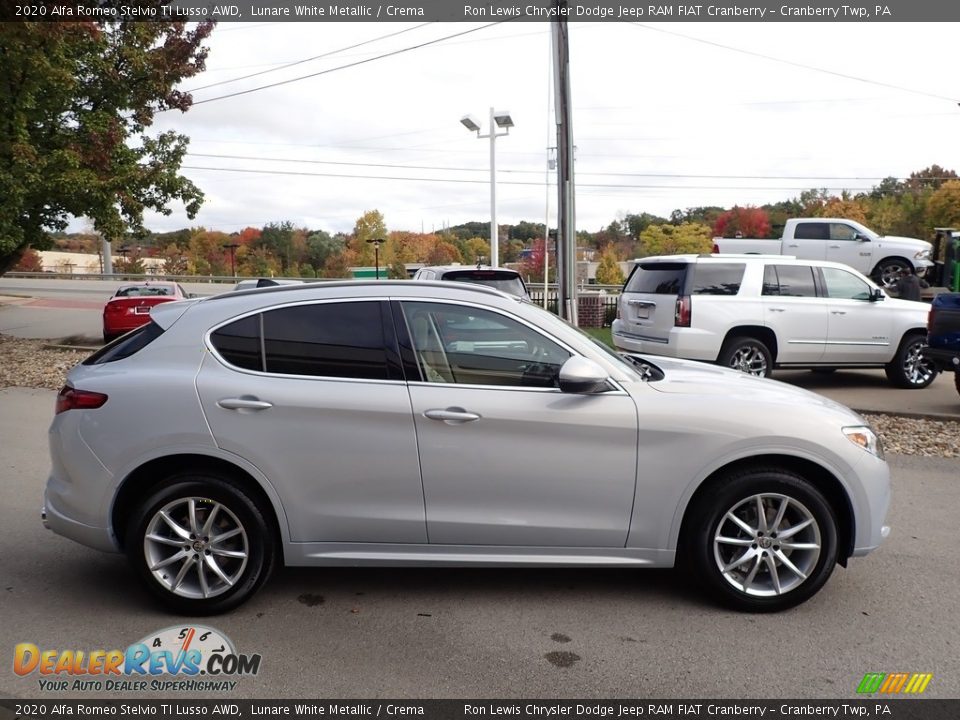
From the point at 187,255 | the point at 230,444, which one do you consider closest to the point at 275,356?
the point at 230,444

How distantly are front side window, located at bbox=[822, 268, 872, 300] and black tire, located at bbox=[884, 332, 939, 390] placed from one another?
3.04 ft

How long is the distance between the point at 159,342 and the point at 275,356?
0.65m

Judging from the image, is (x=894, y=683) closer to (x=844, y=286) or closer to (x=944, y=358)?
(x=944, y=358)

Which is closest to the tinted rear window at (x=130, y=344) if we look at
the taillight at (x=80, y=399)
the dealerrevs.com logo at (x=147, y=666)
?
the taillight at (x=80, y=399)

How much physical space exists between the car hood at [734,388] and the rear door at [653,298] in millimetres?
6119

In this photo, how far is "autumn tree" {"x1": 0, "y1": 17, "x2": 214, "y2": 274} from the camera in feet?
44.8

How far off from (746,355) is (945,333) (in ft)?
8.12

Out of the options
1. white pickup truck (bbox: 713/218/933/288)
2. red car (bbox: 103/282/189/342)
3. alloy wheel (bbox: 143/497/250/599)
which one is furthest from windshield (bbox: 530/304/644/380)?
white pickup truck (bbox: 713/218/933/288)

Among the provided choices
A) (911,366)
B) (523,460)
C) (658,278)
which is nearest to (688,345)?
(658,278)

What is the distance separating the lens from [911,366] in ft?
36.4

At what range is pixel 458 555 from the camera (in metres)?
3.83

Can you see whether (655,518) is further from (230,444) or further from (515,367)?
(230,444)

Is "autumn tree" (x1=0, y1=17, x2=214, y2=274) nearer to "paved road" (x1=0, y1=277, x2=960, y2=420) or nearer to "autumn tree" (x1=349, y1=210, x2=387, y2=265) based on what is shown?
"paved road" (x1=0, y1=277, x2=960, y2=420)
